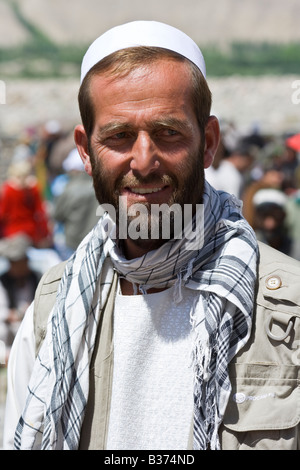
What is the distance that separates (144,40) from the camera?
77.9 inches

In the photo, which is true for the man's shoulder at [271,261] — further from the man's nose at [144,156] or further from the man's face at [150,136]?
the man's nose at [144,156]

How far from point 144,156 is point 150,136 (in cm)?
7

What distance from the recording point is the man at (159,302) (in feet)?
6.11

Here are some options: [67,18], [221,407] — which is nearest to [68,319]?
[221,407]

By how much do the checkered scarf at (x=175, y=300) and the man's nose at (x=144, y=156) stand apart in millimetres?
237

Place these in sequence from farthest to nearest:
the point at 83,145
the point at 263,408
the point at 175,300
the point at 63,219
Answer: the point at 63,219 < the point at 83,145 < the point at 175,300 < the point at 263,408

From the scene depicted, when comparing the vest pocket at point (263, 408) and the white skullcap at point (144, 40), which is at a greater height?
the white skullcap at point (144, 40)

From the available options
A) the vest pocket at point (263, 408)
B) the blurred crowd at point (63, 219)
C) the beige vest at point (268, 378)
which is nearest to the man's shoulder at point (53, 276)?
the beige vest at point (268, 378)

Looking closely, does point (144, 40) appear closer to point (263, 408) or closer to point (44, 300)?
point (44, 300)

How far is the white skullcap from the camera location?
6.49ft

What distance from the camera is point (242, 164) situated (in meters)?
8.41

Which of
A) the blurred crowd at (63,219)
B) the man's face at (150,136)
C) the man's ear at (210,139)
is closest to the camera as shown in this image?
the man's face at (150,136)

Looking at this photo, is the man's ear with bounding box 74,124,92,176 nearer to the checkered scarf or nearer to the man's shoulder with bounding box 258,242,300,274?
the checkered scarf

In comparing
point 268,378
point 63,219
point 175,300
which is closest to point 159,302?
point 175,300
